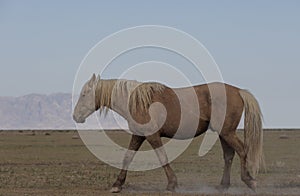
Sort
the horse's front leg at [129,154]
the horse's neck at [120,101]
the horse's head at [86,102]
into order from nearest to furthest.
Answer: the horse's front leg at [129,154] < the horse's neck at [120,101] < the horse's head at [86,102]

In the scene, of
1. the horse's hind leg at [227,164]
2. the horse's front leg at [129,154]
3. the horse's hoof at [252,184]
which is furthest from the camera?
the horse's hind leg at [227,164]

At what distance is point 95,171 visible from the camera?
22516mm

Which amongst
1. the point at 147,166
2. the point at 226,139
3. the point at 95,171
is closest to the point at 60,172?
the point at 95,171

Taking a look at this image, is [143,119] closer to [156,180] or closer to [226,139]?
[226,139]

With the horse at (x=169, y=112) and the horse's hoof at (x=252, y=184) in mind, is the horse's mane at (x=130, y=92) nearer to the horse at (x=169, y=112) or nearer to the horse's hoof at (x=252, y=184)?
the horse at (x=169, y=112)

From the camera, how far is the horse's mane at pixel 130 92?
1504 centimetres

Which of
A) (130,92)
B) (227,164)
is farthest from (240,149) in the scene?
(130,92)

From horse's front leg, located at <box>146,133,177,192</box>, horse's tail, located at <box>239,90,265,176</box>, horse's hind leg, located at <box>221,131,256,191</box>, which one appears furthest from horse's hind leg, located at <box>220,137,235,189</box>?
horse's front leg, located at <box>146,133,177,192</box>

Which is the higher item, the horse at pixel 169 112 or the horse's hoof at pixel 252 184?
the horse at pixel 169 112

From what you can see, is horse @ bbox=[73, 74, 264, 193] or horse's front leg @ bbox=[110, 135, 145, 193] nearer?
horse @ bbox=[73, 74, 264, 193]

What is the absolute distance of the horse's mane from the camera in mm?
15039

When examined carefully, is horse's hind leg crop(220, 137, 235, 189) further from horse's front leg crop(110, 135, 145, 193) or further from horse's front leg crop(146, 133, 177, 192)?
horse's front leg crop(110, 135, 145, 193)

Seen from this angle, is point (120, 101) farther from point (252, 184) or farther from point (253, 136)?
point (252, 184)

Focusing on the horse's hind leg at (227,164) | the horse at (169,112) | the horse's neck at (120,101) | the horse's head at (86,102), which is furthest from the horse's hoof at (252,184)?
the horse's head at (86,102)
